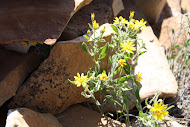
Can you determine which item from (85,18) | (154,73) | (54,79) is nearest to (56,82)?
(54,79)

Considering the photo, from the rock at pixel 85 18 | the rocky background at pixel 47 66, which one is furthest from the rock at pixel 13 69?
the rock at pixel 85 18

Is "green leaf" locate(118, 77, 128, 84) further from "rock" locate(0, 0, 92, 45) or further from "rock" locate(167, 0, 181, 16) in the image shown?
"rock" locate(167, 0, 181, 16)

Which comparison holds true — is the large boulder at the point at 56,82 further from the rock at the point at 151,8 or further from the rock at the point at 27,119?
the rock at the point at 151,8

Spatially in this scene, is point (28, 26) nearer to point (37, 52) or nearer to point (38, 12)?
Answer: point (38, 12)

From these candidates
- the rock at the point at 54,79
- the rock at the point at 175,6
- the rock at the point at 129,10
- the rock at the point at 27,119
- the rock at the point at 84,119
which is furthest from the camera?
the rock at the point at 175,6

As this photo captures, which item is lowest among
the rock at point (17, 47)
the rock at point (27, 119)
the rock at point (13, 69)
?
the rock at point (27, 119)

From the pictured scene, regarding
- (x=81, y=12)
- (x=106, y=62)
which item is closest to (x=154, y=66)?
(x=106, y=62)

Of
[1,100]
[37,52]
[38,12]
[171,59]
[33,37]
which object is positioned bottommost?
[171,59]
